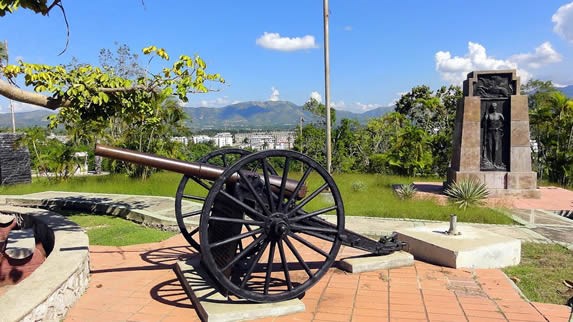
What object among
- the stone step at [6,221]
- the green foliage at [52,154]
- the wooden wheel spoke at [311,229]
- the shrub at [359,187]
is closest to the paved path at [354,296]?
the wooden wheel spoke at [311,229]

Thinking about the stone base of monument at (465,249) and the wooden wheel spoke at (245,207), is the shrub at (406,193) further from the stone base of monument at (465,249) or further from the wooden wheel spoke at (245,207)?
the wooden wheel spoke at (245,207)

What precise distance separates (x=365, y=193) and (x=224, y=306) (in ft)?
25.0

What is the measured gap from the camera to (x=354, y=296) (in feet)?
13.2

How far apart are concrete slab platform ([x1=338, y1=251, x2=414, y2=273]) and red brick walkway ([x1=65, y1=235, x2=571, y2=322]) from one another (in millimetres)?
86

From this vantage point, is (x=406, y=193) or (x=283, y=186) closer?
(x=283, y=186)

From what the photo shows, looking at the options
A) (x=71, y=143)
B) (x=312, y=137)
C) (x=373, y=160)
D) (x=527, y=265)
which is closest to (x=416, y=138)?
(x=373, y=160)

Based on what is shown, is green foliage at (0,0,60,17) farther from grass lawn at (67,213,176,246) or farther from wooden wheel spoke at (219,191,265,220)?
grass lawn at (67,213,176,246)

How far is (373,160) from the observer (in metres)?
17.2

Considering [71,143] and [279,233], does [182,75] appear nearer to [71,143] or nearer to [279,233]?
[279,233]

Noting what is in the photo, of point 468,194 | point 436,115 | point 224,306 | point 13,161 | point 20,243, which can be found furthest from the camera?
point 436,115

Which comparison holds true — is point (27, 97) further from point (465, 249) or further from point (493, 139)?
point (493, 139)

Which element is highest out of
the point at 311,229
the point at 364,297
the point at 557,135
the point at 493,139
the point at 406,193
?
the point at 557,135

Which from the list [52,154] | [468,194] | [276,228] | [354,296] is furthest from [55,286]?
[52,154]

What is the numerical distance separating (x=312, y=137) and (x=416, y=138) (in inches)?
246
